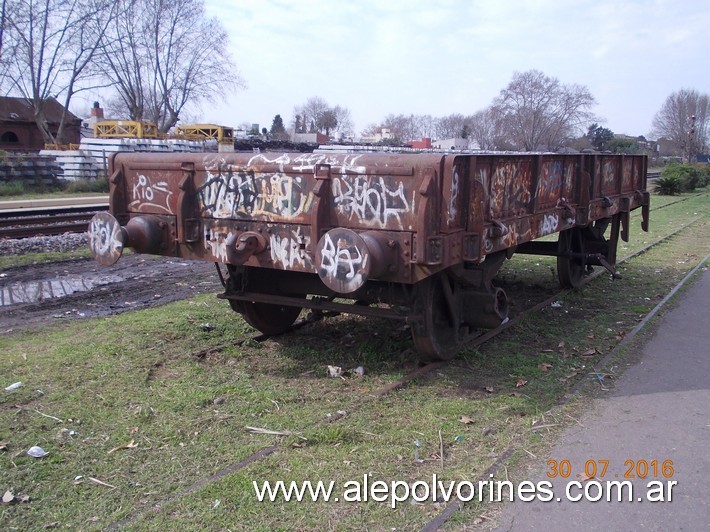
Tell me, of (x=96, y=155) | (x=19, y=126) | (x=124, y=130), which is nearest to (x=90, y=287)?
(x=96, y=155)

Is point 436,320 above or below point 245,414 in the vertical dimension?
above

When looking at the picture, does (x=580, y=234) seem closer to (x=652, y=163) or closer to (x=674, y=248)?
(x=674, y=248)

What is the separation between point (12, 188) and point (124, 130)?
469 inches

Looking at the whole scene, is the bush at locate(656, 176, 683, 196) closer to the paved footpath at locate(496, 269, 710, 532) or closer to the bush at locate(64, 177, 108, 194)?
the bush at locate(64, 177, 108, 194)

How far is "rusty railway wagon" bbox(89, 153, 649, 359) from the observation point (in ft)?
15.1

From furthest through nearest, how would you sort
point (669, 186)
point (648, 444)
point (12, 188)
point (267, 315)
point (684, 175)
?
1. point (684, 175)
2. point (669, 186)
3. point (12, 188)
4. point (267, 315)
5. point (648, 444)

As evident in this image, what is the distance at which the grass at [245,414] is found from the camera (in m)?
3.51

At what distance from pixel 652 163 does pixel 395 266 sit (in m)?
69.7

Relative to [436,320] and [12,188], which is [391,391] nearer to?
[436,320]

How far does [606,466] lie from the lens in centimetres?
407

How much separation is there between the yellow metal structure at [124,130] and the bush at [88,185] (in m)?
6.47

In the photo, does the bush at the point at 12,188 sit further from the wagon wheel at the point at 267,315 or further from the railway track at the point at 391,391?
the wagon wheel at the point at 267,315

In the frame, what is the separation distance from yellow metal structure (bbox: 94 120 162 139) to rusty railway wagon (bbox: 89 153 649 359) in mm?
30941

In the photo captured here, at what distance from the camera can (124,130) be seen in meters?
36.1
